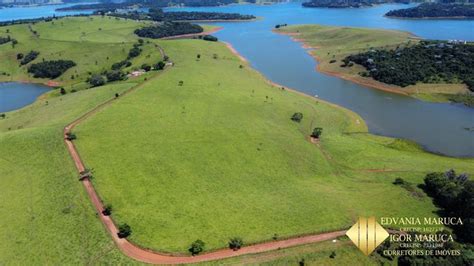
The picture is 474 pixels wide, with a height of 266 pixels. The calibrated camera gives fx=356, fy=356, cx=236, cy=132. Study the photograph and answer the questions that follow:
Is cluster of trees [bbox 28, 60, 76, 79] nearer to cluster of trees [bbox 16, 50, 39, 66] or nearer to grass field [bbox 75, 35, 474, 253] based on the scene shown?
cluster of trees [bbox 16, 50, 39, 66]

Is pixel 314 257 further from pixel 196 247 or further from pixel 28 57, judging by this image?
pixel 28 57

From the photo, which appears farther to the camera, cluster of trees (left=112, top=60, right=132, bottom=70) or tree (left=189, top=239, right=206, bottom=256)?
cluster of trees (left=112, top=60, right=132, bottom=70)

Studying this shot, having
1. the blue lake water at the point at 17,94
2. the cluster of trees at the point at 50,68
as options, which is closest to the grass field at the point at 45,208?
the blue lake water at the point at 17,94

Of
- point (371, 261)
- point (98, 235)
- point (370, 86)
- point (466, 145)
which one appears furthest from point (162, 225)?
point (370, 86)

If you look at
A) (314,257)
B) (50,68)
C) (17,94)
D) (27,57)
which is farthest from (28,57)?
(314,257)

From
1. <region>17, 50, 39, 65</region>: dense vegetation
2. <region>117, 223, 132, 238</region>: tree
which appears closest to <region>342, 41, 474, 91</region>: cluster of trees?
<region>117, 223, 132, 238</region>: tree
